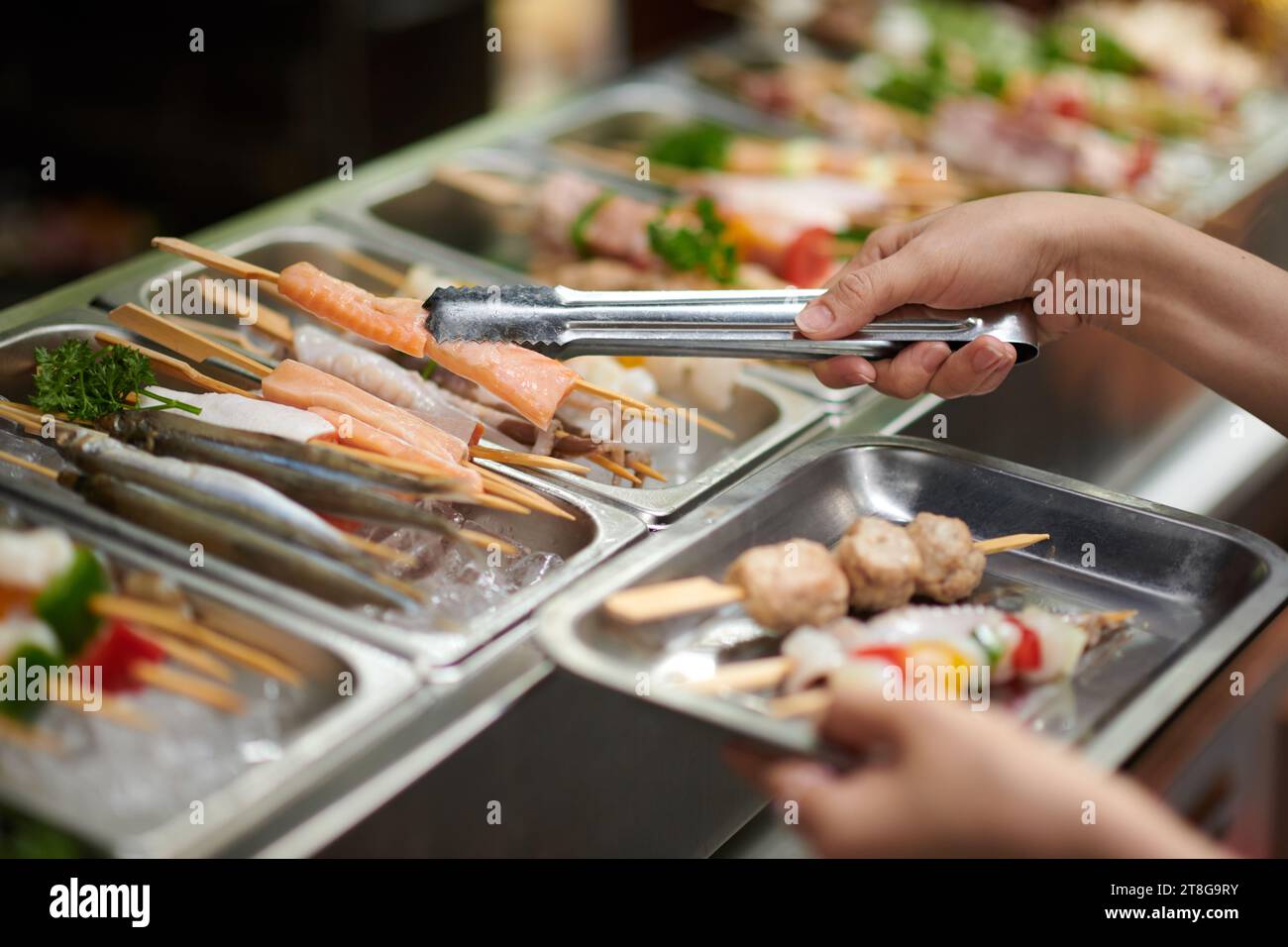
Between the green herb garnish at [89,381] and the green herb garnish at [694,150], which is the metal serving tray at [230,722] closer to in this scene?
the green herb garnish at [89,381]

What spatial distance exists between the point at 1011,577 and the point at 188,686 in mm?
1229

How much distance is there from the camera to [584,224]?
316 centimetres

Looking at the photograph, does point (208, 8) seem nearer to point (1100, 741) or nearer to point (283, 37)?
point (283, 37)

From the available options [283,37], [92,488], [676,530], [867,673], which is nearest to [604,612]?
[676,530]

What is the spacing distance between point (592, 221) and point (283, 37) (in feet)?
7.87

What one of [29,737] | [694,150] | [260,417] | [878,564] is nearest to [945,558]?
[878,564]

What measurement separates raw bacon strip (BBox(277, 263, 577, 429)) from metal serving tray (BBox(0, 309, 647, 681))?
0.43ft

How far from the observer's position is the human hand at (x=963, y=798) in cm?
138

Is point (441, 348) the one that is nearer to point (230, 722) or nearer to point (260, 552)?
point (260, 552)

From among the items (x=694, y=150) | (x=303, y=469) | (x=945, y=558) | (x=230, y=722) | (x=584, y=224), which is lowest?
(x=230, y=722)

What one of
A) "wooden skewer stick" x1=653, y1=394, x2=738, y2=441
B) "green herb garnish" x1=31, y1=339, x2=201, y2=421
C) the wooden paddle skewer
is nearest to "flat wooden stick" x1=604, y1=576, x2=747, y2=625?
the wooden paddle skewer

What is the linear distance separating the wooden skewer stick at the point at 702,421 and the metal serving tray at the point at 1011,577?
0.28 meters

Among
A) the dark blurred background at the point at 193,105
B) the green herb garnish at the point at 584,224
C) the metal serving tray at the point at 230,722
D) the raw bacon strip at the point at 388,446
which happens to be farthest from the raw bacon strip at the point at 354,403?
the dark blurred background at the point at 193,105

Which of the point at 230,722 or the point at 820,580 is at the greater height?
the point at 820,580
